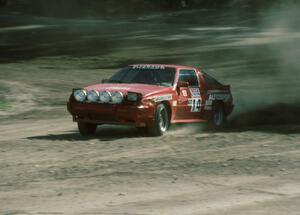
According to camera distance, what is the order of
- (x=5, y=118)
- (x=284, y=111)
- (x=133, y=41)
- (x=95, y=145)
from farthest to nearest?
(x=133, y=41), (x=5, y=118), (x=284, y=111), (x=95, y=145)

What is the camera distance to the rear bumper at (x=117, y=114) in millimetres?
12750

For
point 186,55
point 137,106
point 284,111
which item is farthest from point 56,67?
point 137,106

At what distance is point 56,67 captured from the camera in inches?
1270

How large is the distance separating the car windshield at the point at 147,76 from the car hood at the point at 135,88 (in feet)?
1.17

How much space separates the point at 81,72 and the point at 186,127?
1593 cm

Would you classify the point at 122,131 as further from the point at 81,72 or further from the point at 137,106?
the point at 81,72

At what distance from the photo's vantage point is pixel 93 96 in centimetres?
1296

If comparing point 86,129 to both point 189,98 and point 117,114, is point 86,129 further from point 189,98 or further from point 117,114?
point 189,98

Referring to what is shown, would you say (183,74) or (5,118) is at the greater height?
(183,74)

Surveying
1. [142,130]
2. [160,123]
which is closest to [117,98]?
[160,123]

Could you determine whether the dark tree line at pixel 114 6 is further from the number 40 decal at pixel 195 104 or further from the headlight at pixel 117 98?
the headlight at pixel 117 98

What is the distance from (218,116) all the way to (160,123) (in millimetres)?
2582

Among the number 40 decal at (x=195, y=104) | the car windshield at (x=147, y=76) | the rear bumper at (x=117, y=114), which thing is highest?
the car windshield at (x=147, y=76)

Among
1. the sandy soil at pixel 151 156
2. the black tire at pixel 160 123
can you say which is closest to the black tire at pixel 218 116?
the sandy soil at pixel 151 156
